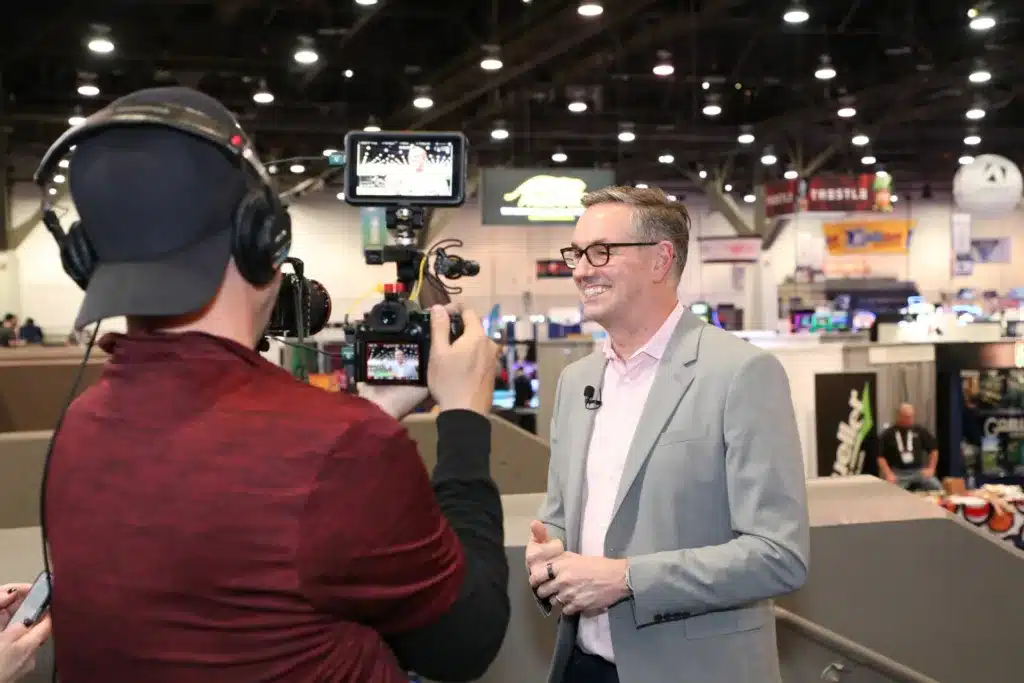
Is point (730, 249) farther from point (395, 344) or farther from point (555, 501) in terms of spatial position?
point (395, 344)

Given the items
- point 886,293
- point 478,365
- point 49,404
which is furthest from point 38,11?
point 886,293

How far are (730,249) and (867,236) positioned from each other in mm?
4259

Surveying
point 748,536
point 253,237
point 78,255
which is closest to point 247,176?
point 253,237

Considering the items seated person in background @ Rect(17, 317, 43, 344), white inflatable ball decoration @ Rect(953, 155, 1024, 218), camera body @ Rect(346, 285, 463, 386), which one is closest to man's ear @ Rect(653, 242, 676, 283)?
camera body @ Rect(346, 285, 463, 386)

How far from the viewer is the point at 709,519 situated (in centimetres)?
161

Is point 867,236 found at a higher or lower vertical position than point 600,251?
higher

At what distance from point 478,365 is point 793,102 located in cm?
1481

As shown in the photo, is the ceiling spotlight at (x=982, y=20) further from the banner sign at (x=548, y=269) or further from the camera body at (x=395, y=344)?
the banner sign at (x=548, y=269)

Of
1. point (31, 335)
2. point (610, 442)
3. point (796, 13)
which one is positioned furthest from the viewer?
point (31, 335)

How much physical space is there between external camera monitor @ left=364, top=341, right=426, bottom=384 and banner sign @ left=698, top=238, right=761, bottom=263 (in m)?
17.7

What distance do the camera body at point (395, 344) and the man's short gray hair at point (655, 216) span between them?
0.82 meters

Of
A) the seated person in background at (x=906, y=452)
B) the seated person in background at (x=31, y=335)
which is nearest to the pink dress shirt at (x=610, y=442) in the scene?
the seated person in background at (x=906, y=452)

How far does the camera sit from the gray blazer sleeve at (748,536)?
1519 mm

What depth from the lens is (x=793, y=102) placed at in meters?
14.7
